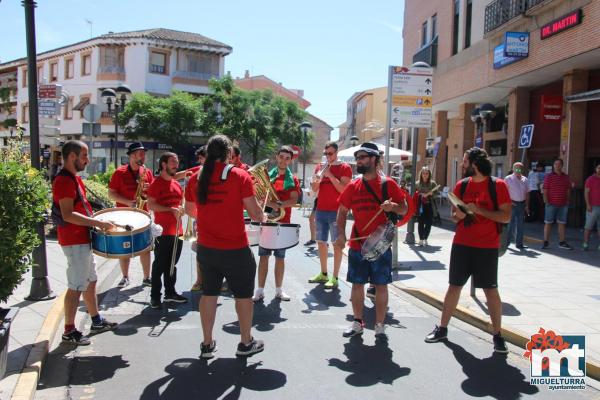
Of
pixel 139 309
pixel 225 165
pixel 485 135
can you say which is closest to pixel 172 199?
pixel 139 309

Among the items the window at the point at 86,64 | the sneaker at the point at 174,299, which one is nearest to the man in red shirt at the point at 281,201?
the sneaker at the point at 174,299

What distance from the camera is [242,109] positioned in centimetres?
4350

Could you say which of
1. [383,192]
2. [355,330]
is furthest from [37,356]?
[383,192]

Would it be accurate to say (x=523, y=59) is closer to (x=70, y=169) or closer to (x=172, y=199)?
(x=172, y=199)

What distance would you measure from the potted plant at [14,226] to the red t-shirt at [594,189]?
10541 millimetres

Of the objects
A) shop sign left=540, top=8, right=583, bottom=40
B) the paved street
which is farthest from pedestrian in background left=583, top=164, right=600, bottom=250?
the paved street

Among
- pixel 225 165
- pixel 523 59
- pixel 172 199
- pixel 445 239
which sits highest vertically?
pixel 523 59

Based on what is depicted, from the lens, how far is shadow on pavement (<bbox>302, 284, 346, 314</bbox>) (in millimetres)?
7136

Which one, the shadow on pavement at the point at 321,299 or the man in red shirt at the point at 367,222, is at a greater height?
the man in red shirt at the point at 367,222

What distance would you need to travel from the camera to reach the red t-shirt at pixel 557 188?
12.0 m

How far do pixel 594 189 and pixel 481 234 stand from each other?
7404mm

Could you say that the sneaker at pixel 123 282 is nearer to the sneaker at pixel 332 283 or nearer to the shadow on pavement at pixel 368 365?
the sneaker at pixel 332 283

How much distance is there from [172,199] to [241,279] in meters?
2.34

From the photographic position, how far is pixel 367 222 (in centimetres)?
578
